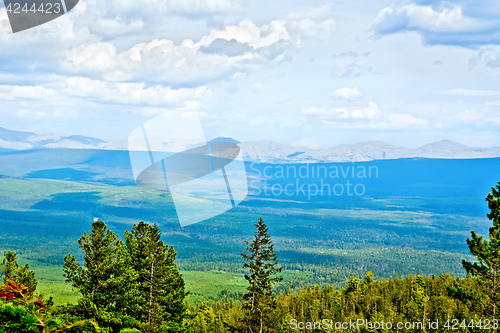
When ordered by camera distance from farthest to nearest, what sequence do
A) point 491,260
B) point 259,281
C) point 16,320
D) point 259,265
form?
point 259,281 → point 259,265 → point 491,260 → point 16,320

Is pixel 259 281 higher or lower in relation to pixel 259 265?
lower

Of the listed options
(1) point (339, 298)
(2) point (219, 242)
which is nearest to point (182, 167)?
(1) point (339, 298)

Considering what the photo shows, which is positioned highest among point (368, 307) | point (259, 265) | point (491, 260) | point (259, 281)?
point (491, 260)

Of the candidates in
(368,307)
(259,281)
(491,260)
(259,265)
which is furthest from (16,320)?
(368,307)

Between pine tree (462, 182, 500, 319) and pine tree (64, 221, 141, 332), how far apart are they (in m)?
12.8

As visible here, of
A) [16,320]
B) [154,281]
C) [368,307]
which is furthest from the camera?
[368,307]

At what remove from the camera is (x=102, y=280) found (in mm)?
14070

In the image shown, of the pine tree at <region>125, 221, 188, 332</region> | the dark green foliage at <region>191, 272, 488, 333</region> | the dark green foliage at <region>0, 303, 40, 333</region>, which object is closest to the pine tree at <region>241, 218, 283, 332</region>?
the pine tree at <region>125, 221, 188, 332</region>

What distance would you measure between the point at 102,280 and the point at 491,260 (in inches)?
559

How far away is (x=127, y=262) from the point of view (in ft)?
49.5

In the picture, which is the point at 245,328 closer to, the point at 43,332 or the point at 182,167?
the point at 182,167

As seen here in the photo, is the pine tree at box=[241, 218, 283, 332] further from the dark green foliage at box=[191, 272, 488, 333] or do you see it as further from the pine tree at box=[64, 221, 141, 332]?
the dark green foliage at box=[191, 272, 488, 333]

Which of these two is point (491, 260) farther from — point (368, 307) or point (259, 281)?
point (368, 307)

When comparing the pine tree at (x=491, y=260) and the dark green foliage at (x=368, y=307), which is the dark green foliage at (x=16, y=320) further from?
the dark green foliage at (x=368, y=307)
